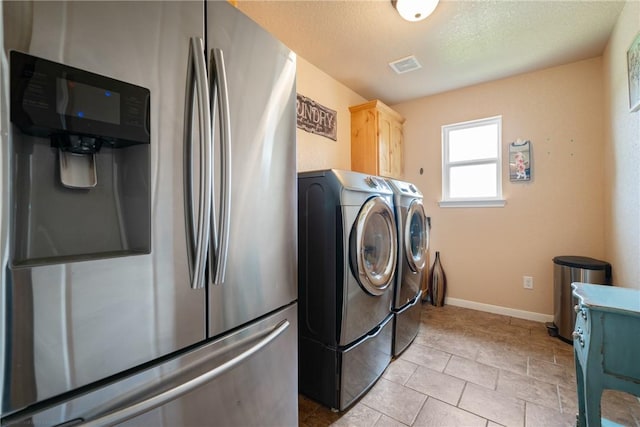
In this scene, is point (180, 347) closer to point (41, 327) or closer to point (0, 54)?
point (41, 327)

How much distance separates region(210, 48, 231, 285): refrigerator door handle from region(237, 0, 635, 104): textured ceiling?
1354 mm

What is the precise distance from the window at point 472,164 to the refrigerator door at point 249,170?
271 cm

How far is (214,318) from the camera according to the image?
2.82 ft

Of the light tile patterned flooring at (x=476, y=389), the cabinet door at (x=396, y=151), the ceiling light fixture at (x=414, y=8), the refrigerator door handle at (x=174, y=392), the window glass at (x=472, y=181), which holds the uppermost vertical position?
the ceiling light fixture at (x=414, y=8)

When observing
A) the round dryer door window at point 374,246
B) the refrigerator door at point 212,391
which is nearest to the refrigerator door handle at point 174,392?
the refrigerator door at point 212,391

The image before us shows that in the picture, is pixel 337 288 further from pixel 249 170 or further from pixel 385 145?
pixel 385 145

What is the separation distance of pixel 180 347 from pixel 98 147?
1.91 feet

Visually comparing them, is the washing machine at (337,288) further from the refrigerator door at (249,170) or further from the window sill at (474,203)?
the window sill at (474,203)

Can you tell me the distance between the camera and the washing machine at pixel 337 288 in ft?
5.10

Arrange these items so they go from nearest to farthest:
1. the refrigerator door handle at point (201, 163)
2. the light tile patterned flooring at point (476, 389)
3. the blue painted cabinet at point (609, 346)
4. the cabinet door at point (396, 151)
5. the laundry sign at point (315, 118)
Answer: the refrigerator door handle at point (201, 163) < the blue painted cabinet at point (609, 346) < the light tile patterned flooring at point (476, 389) < the laundry sign at point (315, 118) < the cabinet door at point (396, 151)

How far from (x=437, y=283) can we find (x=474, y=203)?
103 cm

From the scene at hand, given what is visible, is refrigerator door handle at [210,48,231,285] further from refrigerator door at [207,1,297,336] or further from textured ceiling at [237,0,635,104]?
textured ceiling at [237,0,635,104]

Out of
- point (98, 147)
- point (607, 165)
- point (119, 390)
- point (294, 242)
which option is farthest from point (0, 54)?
point (607, 165)

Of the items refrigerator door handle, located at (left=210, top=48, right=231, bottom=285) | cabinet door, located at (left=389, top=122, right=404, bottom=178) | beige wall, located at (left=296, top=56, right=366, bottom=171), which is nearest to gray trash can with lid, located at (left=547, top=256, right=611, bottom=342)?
cabinet door, located at (left=389, top=122, right=404, bottom=178)
